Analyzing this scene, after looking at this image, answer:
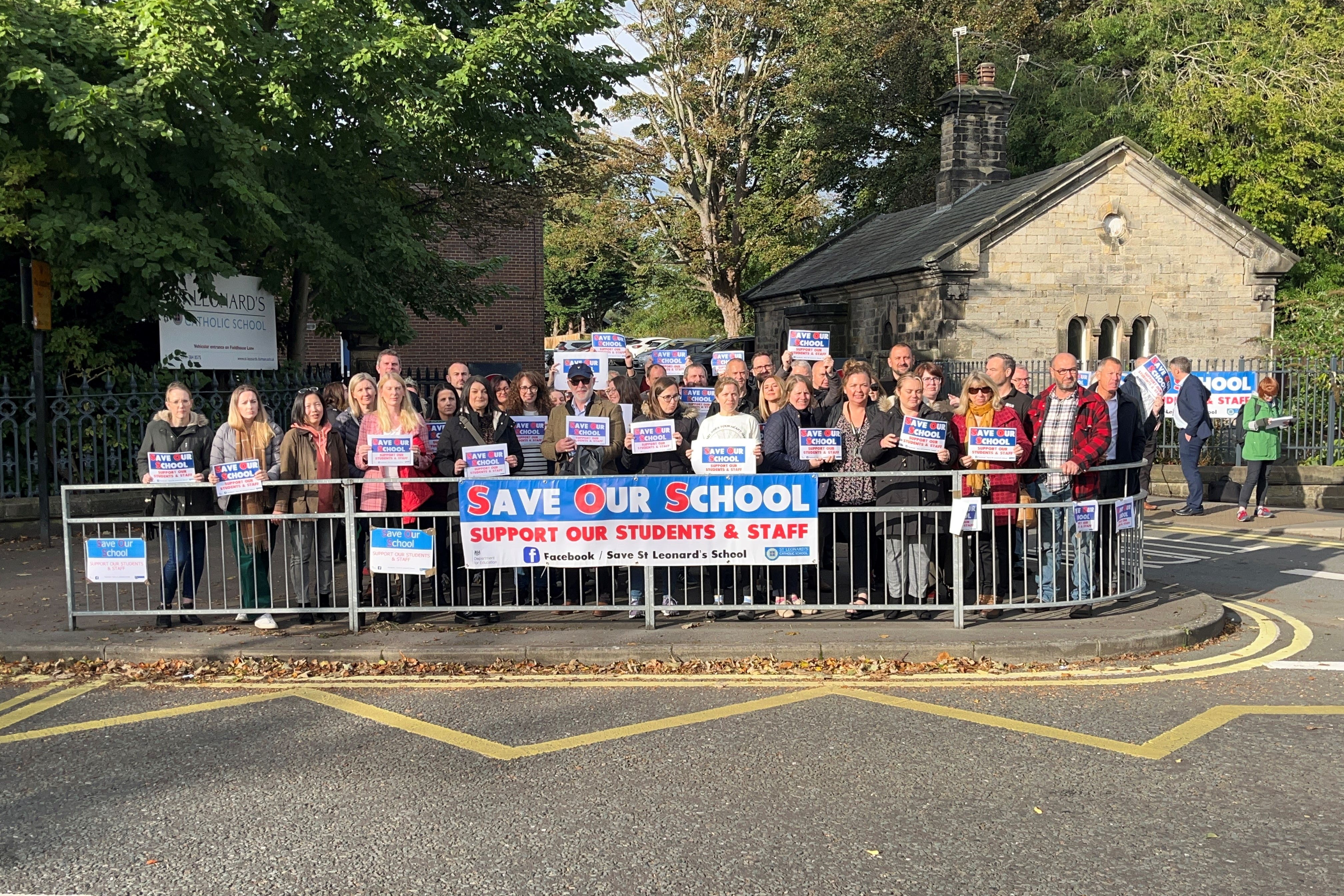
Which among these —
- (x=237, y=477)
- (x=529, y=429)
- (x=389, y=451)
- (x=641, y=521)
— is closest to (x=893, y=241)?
(x=529, y=429)

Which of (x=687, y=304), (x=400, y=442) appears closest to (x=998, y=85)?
(x=687, y=304)

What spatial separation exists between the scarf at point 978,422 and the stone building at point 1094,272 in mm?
17671

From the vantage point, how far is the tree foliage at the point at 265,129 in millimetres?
11945

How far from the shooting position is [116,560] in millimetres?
8180

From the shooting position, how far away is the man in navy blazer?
14.9m

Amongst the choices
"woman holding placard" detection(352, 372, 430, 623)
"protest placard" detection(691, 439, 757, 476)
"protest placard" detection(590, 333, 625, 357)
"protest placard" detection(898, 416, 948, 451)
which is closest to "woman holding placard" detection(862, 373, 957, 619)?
"protest placard" detection(898, 416, 948, 451)

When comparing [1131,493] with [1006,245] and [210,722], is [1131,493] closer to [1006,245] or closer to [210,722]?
[210,722]

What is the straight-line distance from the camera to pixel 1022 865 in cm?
421

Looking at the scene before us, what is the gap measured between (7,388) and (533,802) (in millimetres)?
10502

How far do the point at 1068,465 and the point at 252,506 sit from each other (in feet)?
19.7

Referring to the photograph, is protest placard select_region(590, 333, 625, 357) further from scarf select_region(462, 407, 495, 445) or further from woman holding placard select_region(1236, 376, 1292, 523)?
woman holding placard select_region(1236, 376, 1292, 523)

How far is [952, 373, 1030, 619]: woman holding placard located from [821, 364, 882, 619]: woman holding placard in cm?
70

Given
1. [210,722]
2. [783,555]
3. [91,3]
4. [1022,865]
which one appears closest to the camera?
[1022,865]

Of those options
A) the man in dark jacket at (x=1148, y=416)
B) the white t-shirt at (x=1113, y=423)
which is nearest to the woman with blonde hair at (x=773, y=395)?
the white t-shirt at (x=1113, y=423)
